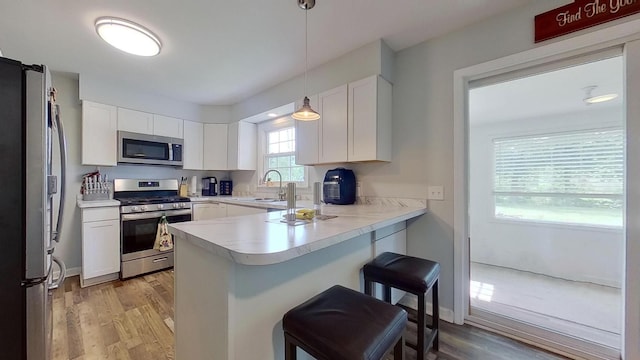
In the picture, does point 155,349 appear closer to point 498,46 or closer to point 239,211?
point 239,211

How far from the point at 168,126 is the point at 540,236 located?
550 cm

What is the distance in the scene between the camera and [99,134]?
3107 mm

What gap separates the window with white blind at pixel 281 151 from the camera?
371 centimetres

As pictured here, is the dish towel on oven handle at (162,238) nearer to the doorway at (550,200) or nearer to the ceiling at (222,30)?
the ceiling at (222,30)

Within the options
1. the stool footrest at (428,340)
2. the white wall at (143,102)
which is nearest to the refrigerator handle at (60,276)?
the stool footrest at (428,340)

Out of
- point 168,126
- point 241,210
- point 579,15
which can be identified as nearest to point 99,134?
point 168,126

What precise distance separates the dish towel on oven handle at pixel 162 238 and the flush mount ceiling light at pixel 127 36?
78.7 inches

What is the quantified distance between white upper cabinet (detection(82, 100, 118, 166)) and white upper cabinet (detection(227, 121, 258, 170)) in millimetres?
1492

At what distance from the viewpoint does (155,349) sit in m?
1.74

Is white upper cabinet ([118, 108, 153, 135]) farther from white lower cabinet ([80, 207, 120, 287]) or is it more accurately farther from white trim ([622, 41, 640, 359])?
white trim ([622, 41, 640, 359])

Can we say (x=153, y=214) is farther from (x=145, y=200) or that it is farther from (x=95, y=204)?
(x=95, y=204)

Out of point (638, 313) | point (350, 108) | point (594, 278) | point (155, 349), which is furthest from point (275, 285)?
point (594, 278)

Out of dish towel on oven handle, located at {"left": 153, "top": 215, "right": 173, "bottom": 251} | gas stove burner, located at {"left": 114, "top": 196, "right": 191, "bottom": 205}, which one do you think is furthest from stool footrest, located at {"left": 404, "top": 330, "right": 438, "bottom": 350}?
gas stove burner, located at {"left": 114, "top": 196, "right": 191, "bottom": 205}

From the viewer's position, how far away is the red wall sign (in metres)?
1.50
